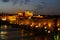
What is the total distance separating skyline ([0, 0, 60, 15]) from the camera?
1835mm

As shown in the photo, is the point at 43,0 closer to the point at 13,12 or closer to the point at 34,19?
the point at 34,19

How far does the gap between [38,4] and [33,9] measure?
4.0 inches

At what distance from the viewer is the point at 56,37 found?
1423 millimetres

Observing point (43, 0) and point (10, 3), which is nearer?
point (10, 3)

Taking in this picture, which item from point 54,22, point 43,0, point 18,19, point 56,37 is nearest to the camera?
point 56,37

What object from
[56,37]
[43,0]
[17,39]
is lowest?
[17,39]

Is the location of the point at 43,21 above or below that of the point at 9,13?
below

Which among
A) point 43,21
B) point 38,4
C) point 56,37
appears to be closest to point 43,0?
point 38,4

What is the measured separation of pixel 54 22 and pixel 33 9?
43 cm

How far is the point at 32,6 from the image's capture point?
191cm

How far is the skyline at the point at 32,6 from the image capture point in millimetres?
1835

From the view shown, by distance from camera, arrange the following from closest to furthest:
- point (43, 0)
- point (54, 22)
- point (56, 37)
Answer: point (56, 37), point (43, 0), point (54, 22)

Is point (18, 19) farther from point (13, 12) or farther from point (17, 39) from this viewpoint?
point (17, 39)

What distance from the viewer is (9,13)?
186 cm
